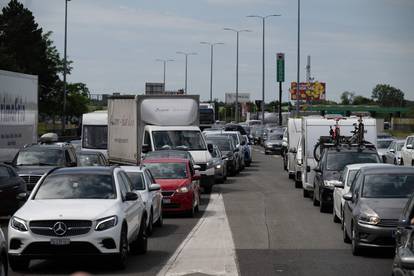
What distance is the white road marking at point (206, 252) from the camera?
14.5 metres

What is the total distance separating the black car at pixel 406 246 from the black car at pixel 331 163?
45.6 feet

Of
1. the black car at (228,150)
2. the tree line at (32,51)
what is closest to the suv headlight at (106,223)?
the black car at (228,150)

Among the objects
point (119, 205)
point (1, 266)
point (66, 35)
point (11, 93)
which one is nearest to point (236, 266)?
point (119, 205)

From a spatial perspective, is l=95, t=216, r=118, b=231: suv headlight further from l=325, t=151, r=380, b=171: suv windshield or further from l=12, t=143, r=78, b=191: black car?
l=325, t=151, r=380, b=171: suv windshield

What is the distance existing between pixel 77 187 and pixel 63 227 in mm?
1570

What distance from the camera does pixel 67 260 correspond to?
15570mm

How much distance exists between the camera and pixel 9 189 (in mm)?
21766

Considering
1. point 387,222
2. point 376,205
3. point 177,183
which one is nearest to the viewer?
point 387,222

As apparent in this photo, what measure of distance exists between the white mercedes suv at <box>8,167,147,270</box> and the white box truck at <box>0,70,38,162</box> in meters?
14.1

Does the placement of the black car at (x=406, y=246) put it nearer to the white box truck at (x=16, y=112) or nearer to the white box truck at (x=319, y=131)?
the white box truck at (x=319, y=131)

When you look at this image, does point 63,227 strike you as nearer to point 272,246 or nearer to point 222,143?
point 272,246

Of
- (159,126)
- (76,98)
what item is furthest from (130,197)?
(76,98)

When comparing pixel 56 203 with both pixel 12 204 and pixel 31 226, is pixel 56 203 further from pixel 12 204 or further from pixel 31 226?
pixel 12 204

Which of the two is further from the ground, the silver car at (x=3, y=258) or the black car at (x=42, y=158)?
the black car at (x=42, y=158)
